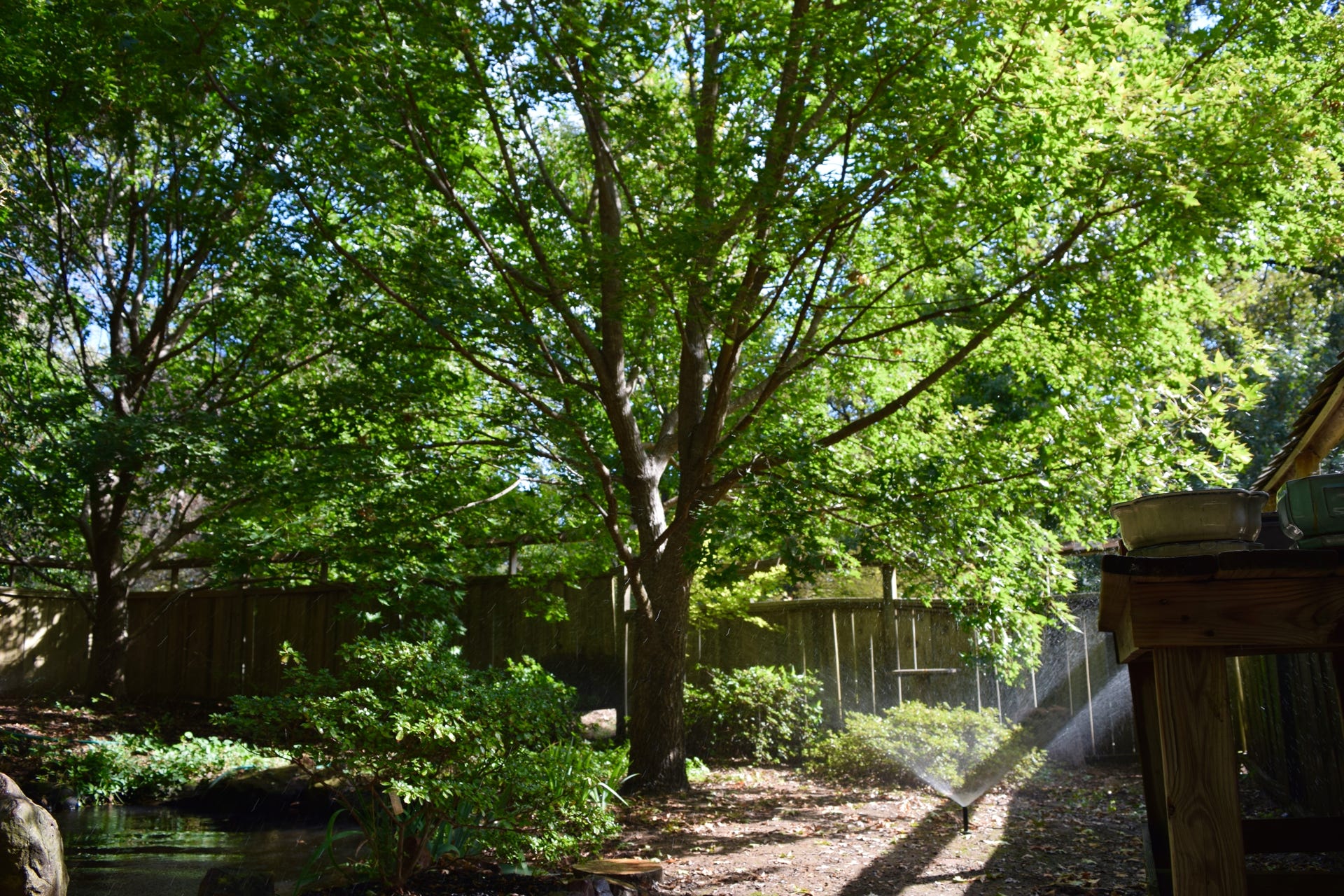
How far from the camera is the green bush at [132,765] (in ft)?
28.6

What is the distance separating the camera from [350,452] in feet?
26.0

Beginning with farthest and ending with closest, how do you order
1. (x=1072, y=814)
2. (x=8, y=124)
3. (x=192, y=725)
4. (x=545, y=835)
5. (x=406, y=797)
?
(x=192, y=725) → (x=8, y=124) → (x=1072, y=814) → (x=545, y=835) → (x=406, y=797)

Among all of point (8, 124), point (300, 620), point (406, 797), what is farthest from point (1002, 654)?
point (8, 124)

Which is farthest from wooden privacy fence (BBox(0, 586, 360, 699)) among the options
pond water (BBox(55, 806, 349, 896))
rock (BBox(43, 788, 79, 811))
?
pond water (BBox(55, 806, 349, 896))

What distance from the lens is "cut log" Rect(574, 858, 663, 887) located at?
4930mm

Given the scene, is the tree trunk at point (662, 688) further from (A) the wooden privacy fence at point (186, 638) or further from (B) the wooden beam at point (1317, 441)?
(A) the wooden privacy fence at point (186, 638)

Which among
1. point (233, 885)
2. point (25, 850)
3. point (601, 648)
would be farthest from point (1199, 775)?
point (601, 648)

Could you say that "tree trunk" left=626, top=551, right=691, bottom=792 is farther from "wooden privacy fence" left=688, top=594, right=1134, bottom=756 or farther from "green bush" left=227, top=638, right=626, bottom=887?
"green bush" left=227, top=638, right=626, bottom=887

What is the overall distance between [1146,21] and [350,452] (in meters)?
6.57

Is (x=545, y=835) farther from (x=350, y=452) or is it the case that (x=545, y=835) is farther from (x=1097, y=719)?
(x=1097, y=719)

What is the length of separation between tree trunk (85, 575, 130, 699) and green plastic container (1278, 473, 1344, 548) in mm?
11798

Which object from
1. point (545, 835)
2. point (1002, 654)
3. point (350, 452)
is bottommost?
point (545, 835)

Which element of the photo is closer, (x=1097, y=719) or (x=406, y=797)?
(x=406, y=797)

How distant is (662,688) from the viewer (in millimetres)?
7996
